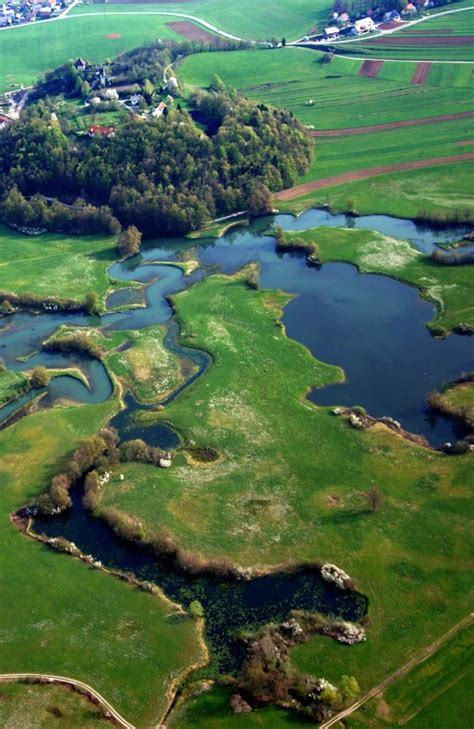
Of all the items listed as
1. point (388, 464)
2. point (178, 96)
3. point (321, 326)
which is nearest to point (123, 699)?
point (388, 464)

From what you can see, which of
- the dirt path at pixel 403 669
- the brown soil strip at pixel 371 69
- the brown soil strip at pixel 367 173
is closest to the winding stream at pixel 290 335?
the dirt path at pixel 403 669

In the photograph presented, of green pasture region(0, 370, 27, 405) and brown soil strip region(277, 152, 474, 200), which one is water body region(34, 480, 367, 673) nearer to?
green pasture region(0, 370, 27, 405)

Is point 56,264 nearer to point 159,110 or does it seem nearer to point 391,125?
point 159,110

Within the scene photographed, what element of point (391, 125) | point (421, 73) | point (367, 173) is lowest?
point (367, 173)

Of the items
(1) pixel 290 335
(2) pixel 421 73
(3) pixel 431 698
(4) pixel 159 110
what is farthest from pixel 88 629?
(2) pixel 421 73

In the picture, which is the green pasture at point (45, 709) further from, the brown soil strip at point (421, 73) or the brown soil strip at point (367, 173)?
the brown soil strip at point (421, 73)

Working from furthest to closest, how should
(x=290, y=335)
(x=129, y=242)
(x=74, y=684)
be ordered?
1. (x=129, y=242)
2. (x=290, y=335)
3. (x=74, y=684)

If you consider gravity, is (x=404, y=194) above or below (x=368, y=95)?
below
